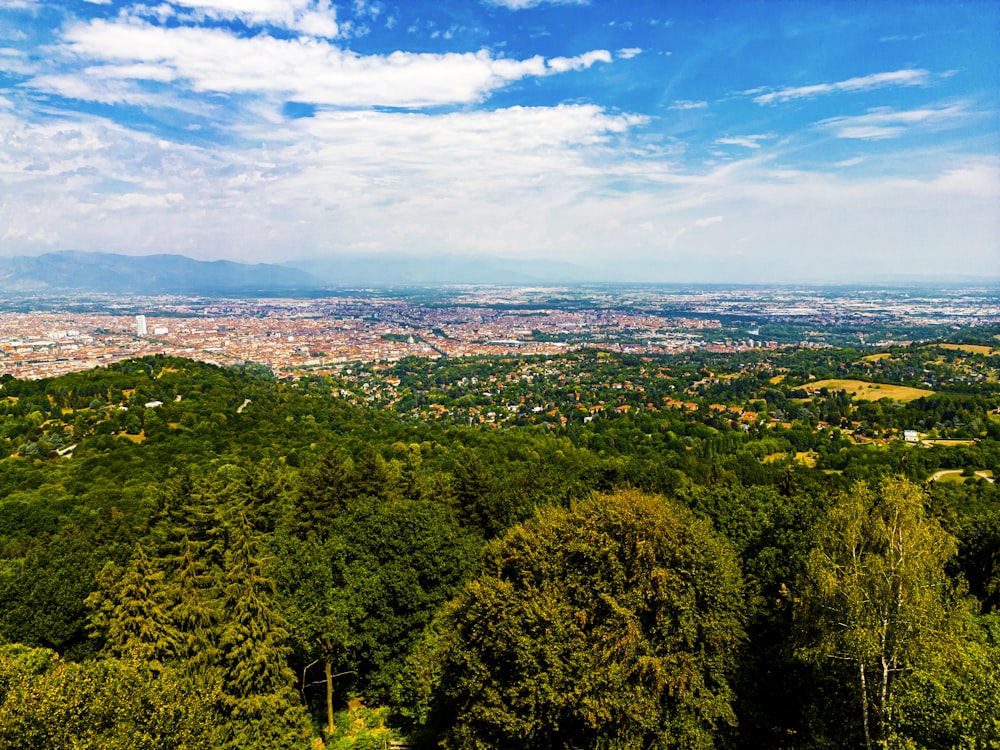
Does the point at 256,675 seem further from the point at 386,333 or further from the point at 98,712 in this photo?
the point at 386,333

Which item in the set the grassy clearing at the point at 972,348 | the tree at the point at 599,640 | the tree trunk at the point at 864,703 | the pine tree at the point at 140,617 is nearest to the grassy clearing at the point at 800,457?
the tree at the point at 599,640

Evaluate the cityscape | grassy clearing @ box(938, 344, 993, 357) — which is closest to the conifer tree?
the cityscape

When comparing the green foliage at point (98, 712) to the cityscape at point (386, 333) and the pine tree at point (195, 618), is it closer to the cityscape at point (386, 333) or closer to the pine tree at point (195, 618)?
the pine tree at point (195, 618)

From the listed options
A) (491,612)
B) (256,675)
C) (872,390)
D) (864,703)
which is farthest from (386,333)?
(864,703)

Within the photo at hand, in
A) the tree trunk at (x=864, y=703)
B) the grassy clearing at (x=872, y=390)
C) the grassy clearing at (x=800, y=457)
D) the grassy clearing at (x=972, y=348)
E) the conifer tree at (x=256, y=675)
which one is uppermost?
the grassy clearing at (x=972, y=348)

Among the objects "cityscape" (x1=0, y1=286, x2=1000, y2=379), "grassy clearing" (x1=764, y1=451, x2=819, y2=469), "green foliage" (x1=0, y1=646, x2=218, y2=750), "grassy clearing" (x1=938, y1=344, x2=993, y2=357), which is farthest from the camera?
"cityscape" (x1=0, y1=286, x2=1000, y2=379)

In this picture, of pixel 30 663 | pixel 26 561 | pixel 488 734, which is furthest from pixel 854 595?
pixel 26 561

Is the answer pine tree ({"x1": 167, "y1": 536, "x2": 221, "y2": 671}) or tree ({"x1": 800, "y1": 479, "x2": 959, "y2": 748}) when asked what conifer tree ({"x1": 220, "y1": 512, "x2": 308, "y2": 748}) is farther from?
tree ({"x1": 800, "y1": 479, "x2": 959, "y2": 748})
